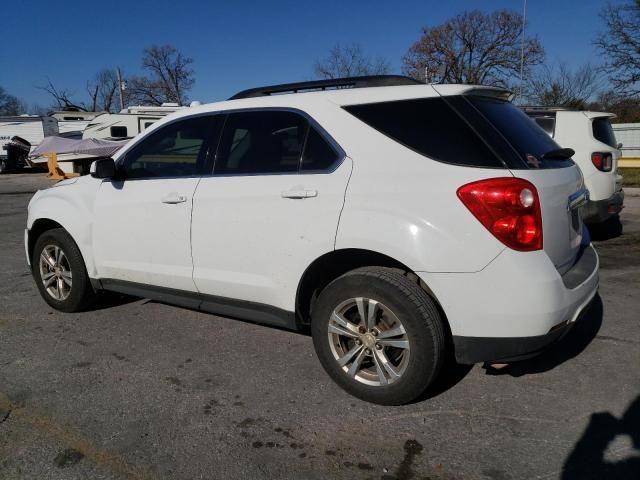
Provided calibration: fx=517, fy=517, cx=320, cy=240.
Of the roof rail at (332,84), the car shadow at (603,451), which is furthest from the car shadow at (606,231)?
the roof rail at (332,84)

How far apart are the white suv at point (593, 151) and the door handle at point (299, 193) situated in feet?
16.1

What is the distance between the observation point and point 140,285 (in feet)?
13.3

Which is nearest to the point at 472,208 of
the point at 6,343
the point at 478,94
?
the point at 478,94

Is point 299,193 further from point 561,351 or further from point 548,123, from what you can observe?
point 548,123

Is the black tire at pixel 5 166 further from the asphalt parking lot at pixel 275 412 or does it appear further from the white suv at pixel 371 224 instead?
the white suv at pixel 371 224

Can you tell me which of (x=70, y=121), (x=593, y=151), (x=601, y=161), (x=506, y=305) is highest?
(x=70, y=121)

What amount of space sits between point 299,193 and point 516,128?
1313mm

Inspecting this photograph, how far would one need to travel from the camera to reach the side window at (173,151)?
374cm

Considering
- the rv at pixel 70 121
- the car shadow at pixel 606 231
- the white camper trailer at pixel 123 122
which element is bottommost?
the car shadow at pixel 606 231

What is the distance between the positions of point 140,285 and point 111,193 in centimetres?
77

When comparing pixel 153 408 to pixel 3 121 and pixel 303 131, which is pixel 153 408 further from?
pixel 3 121

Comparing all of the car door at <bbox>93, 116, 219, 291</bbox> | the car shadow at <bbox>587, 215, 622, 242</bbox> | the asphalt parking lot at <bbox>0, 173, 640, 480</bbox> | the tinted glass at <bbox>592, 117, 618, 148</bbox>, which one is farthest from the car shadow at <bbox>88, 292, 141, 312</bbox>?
the car shadow at <bbox>587, 215, 622, 242</bbox>

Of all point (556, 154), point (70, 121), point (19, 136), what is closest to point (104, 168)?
point (556, 154)

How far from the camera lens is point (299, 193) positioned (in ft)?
10.1
